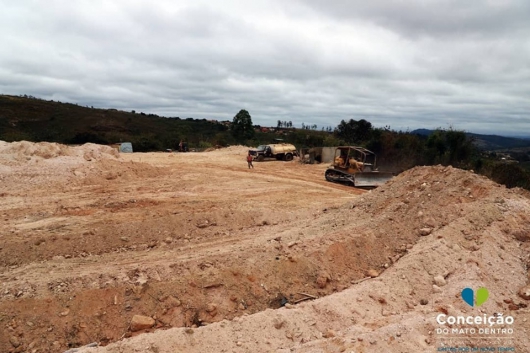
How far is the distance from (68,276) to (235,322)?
10.1 feet

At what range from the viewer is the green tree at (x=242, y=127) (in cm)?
4484

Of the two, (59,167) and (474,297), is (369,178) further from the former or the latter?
(59,167)

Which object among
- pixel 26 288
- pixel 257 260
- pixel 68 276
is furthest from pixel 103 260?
pixel 257 260

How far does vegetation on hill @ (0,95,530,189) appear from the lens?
21219 mm

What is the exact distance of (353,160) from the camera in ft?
55.0

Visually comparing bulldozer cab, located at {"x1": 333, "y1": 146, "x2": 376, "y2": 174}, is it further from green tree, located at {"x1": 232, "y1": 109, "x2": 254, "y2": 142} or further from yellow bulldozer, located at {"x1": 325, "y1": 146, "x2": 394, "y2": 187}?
green tree, located at {"x1": 232, "y1": 109, "x2": 254, "y2": 142}

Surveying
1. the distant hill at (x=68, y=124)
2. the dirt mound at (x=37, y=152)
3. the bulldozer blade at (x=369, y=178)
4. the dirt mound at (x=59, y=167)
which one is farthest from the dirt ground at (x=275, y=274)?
the distant hill at (x=68, y=124)

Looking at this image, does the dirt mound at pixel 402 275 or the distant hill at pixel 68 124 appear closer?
the dirt mound at pixel 402 275

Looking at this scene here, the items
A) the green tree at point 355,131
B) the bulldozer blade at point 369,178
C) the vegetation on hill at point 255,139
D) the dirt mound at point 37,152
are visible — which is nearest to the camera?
the dirt mound at point 37,152

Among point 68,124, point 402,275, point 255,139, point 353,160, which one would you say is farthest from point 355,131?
point 68,124

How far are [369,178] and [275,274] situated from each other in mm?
11340

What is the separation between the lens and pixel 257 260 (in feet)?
20.6

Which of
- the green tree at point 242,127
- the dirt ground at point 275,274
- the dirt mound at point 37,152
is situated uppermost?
the green tree at point 242,127

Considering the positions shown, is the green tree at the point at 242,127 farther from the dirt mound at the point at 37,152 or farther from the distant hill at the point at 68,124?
the dirt mound at the point at 37,152
